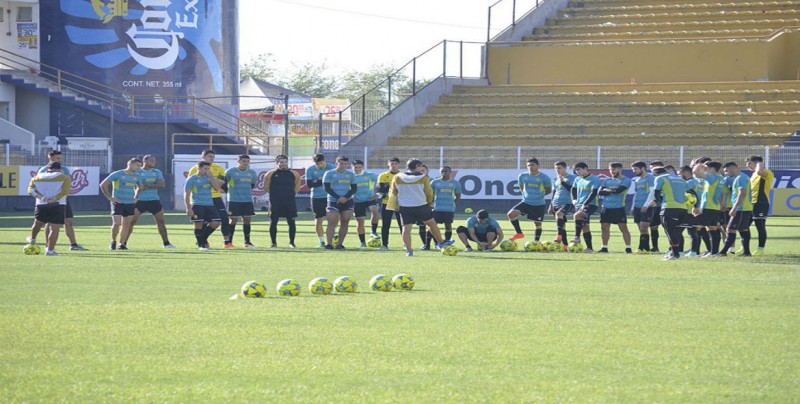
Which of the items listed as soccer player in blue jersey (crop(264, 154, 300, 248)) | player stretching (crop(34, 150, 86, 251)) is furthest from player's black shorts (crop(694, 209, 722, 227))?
player stretching (crop(34, 150, 86, 251))

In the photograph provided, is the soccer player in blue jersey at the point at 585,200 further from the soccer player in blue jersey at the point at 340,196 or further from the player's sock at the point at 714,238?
the soccer player in blue jersey at the point at 340,196

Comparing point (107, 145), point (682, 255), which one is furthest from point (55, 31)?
point (682, 255)

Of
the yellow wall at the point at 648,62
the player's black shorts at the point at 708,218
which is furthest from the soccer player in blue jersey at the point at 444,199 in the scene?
the yellow wall at the point at 648,62

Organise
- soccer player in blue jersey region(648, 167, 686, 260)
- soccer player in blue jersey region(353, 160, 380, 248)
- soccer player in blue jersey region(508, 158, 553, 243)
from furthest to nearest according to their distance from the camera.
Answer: soccer player in blue jersey region(353, 160, 380, 248)
soccer player in blue jersey region(508, 158, 553, 243)
soccer player in blue jersey region(648, 167, 686, 260)

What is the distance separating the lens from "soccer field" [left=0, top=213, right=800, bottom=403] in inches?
305

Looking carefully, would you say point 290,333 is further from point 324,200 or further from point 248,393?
point 324,200

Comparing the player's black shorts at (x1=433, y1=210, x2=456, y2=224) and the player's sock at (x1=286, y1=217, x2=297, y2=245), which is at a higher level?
the player's black shorts at (x1=433, y1=210, x2=456, y2=224)

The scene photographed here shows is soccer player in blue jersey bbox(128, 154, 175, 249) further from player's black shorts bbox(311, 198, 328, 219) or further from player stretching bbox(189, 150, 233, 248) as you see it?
player's black shorts bbox(311, 198, 328, 219)

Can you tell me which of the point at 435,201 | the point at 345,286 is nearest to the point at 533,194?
the point at 435,201

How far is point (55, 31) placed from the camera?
4725 centimetres

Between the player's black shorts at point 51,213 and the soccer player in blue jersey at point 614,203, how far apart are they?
Answer: 10.1 m

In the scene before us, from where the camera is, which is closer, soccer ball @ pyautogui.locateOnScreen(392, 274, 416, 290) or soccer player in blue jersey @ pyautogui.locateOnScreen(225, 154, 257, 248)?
soccer ball @ pyautogui.locateOnScreen(392, 274, 416, 290)

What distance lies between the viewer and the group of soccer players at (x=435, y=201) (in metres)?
20.1

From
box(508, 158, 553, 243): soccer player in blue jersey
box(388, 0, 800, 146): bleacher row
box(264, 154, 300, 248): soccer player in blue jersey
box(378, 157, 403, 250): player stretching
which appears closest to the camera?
box(378, 157, 403, 250): player stretching
